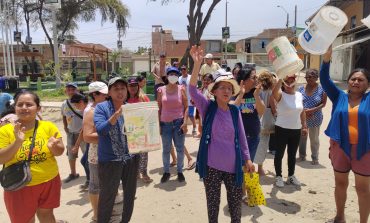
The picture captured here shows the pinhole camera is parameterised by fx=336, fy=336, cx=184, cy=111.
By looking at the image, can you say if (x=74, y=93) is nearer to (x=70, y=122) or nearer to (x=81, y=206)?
(x=70, y=122)

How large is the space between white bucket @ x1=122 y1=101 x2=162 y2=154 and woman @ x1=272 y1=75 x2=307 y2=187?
229 cm

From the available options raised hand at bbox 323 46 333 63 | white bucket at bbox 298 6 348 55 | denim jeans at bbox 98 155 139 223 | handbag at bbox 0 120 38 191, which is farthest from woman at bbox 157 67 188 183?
handbag at bbox 0 120 38 191

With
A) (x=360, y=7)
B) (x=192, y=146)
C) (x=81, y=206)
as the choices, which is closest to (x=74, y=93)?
(x=81, y=206)

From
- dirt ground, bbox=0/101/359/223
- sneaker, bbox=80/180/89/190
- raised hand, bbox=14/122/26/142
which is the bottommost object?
dirt ground, bbox=0/101/359/223

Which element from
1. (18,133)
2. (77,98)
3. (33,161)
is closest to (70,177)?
(77,98)

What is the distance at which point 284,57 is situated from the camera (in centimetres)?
396

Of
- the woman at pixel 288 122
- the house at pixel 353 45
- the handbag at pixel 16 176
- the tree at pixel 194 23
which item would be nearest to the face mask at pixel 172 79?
the woman at pixel 288 122

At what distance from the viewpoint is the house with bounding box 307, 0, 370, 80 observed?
22.9m

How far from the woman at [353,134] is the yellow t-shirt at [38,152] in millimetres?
2792

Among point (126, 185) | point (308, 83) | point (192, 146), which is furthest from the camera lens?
point (192, 146)

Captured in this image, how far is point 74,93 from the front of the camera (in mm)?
5102

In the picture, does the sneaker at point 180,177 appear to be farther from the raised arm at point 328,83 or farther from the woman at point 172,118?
the raised arm at point 328,83

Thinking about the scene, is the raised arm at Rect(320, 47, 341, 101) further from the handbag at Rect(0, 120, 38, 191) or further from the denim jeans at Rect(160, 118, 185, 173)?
the handbag at Rect(0, 120, 38, 191)

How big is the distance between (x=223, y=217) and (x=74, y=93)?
9.30ft
